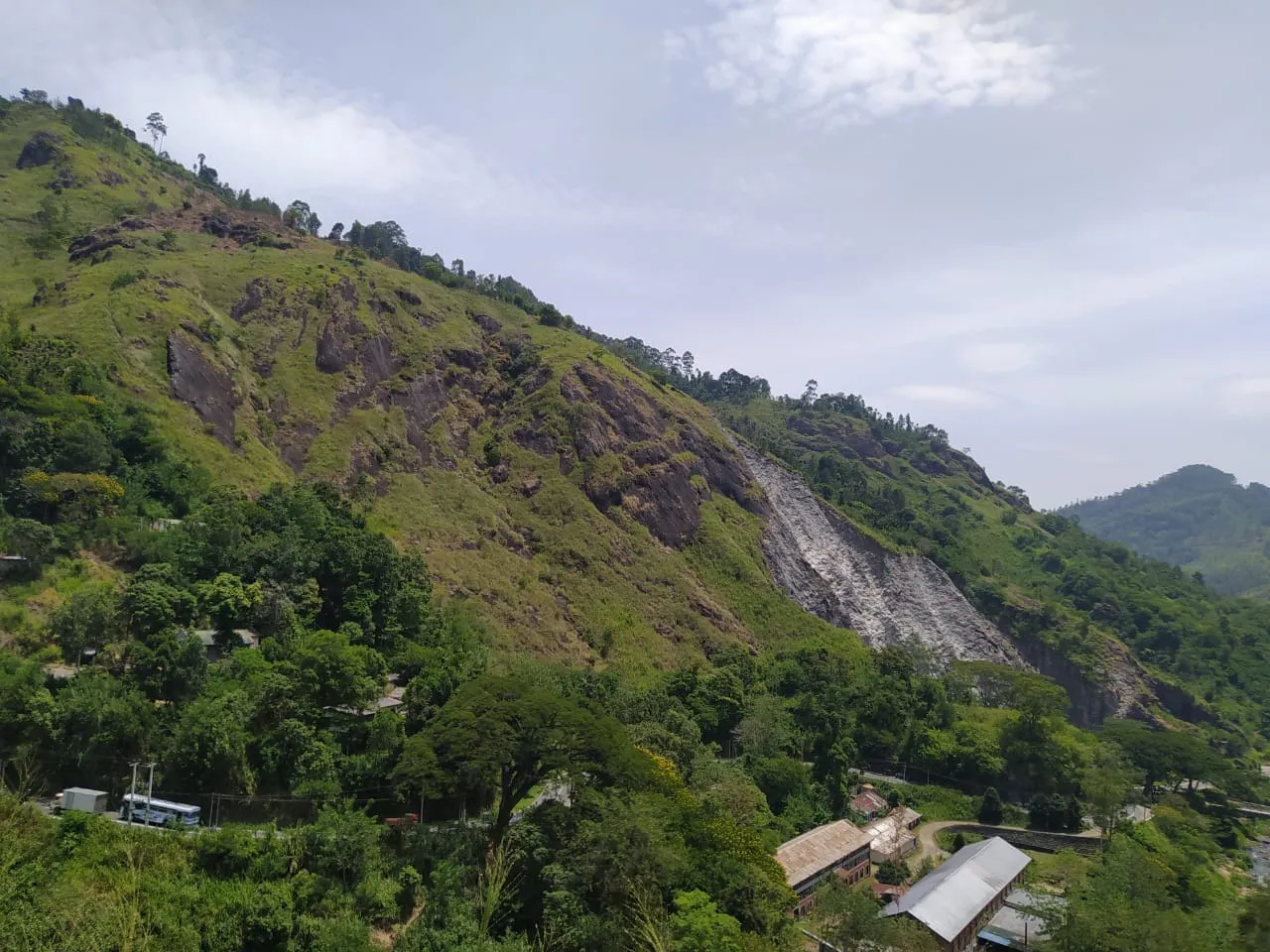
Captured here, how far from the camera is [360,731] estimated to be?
31.8 meters

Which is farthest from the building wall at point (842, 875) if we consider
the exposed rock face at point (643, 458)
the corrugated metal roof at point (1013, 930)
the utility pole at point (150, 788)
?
the exposed rock face at point (643, 458)

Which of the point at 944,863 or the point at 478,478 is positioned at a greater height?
the point at 478,478

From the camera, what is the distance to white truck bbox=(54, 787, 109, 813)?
2591 centimetres

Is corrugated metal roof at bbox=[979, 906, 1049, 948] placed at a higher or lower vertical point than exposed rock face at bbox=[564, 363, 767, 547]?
lower

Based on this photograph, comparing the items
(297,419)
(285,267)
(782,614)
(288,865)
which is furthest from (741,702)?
(285,267)

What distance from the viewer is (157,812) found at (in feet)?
86.6

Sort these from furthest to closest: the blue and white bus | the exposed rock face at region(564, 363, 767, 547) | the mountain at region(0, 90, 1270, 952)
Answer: the exposed rock face at region(564, 363, 767, 547) → the blue and white bus → the mountain at region(0, 90, 1270, 952)

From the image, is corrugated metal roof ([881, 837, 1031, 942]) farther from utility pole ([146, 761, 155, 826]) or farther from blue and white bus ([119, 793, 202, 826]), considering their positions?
utility pole ([146, 761, 155, 826])

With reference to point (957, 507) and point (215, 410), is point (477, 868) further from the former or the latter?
point (957, 507)

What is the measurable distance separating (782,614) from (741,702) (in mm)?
23997

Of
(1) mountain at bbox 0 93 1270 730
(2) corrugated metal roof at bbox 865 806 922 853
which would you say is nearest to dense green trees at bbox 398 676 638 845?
(1) mountain at bbox 0 93 1270 730

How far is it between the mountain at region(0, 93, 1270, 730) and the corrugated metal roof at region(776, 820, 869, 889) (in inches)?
856

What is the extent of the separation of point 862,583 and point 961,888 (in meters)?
55.1

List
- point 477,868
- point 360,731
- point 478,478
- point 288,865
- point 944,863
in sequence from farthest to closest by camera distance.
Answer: point 478,478 < point 944,863 < point 360,731 < point 477,868 < point 288,865
